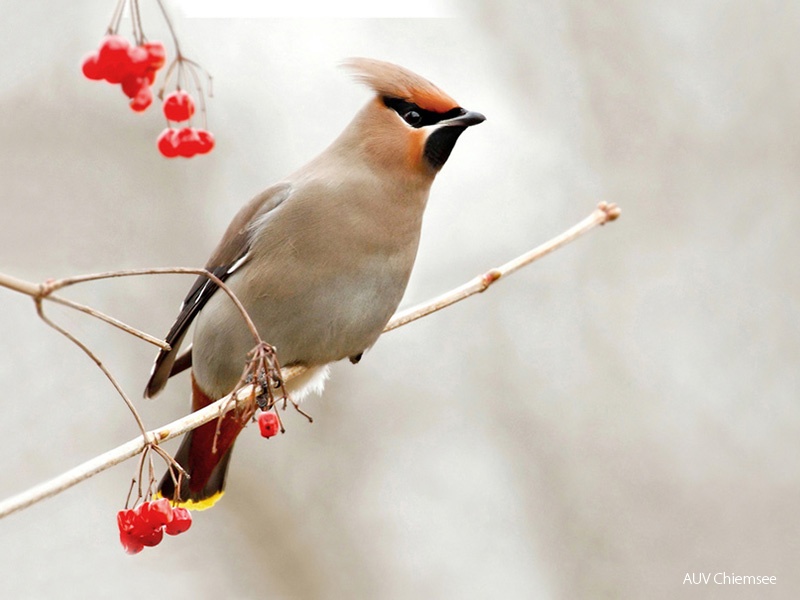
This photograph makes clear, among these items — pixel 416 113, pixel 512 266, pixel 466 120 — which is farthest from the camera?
pixel 416 113

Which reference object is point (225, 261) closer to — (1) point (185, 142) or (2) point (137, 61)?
(1) point (185, 142)

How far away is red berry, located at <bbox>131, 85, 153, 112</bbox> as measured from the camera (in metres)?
2.21

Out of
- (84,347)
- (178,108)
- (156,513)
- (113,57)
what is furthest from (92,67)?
(156,513)

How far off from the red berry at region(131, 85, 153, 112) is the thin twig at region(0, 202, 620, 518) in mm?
493

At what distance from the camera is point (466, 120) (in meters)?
3.36

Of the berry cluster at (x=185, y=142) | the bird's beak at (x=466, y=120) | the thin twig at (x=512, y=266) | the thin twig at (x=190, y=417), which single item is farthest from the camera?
the bird's beak at (x=466, y=120)

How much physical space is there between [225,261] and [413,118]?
29.5 inches

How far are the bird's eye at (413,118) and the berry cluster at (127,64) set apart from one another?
1.33 metres

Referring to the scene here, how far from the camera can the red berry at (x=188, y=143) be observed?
8.30 ft

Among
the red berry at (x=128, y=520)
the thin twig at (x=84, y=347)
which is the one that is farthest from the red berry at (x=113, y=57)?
the red berry at (x=128, y=520)

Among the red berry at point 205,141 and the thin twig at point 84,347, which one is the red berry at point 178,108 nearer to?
the red berry at point 205,141

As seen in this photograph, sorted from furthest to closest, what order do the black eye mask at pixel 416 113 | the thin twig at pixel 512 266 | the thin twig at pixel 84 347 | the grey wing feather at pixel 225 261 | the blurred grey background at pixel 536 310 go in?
the blurred grey background at pixel 536 310
the grey wing feather at pixel 225 261
the black eye mask at pixel 416 113
the thin twig at pixel 512 266
the thin twig at pixel 84 347

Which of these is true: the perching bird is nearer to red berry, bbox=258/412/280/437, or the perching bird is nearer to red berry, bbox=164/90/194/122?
red berry, bbox=258/412/280/437

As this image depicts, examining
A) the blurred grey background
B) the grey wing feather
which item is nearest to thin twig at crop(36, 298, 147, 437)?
the grey wing feather
